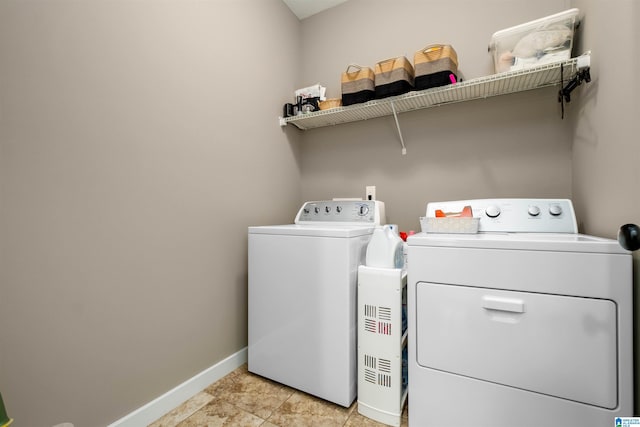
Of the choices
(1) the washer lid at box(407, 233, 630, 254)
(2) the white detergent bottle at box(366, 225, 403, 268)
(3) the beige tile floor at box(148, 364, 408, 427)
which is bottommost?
(3) the beige tile floor at box(148, 364, 408, 427)

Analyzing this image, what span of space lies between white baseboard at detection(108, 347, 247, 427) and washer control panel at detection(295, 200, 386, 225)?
0.97 meters

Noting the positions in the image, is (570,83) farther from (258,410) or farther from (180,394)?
(180,394)

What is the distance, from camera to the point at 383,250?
1.34 metres

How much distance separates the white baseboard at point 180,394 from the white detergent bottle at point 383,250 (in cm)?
106

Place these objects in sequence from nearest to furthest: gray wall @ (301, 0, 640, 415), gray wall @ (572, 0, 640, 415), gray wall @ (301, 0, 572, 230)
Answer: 1. gray wall @ (572, 0, 640, 415)
2. gray wall @ (301, 0, 640, 415)
3. gray wall @ (301, 0, 572, 230)

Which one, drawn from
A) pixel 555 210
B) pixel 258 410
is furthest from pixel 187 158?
pixel 555 210

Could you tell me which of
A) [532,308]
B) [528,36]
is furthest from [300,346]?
[528,36]

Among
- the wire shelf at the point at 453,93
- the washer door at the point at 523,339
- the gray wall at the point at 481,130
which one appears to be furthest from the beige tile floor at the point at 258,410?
the wire shelf at the point at 453,93

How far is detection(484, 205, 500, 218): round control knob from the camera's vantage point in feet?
4.65

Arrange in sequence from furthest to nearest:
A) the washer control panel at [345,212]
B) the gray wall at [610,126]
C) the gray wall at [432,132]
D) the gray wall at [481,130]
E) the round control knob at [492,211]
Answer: the washer control panel at [345,212] < the gray wall at [432,132] < the round control knob at [492,211] < the gray wall at [481,130] < the gray wall at [610,126]

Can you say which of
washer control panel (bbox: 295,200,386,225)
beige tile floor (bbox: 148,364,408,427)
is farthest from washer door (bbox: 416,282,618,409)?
washer control panel (bbox: 295,200,386,225)

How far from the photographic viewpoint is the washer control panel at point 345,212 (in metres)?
1.75

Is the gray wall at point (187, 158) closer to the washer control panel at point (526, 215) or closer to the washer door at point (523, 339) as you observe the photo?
the washer control panel at point (526, 215)

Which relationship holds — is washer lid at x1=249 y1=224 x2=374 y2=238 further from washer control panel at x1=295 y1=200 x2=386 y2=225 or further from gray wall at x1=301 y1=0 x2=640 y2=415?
gray wall at x1=301 y1=0 x2=640 y2=415
